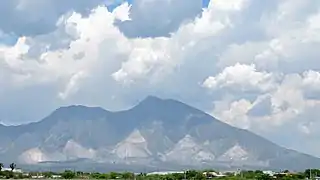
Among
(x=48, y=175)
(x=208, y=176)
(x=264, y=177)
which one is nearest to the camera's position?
(x=264, y=177)

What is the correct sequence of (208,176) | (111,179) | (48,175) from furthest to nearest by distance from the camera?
(48,175) → (208,176) → (111,179)

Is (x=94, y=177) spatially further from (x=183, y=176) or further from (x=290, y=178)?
(x=290, y=178)

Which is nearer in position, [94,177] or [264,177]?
[264,177]

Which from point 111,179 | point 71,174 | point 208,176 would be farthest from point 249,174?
point 71,174

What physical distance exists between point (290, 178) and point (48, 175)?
72.6 m

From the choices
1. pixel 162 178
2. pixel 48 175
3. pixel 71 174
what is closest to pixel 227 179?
pixel 162 178

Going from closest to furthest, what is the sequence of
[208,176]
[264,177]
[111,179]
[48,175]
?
[264,177]
[111,179]
[208,176]
[48,175]

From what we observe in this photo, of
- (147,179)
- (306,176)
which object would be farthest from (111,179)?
(306,176)

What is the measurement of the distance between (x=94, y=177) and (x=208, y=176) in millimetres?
30136

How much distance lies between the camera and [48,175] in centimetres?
19075

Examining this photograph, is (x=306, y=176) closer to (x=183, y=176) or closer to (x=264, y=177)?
(x=264, y=177)

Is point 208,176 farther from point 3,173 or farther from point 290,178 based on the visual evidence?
point 3,173

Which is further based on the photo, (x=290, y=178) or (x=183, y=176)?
(x=183, y=176)

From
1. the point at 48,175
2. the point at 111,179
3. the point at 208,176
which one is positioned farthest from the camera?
the point at 48,175
